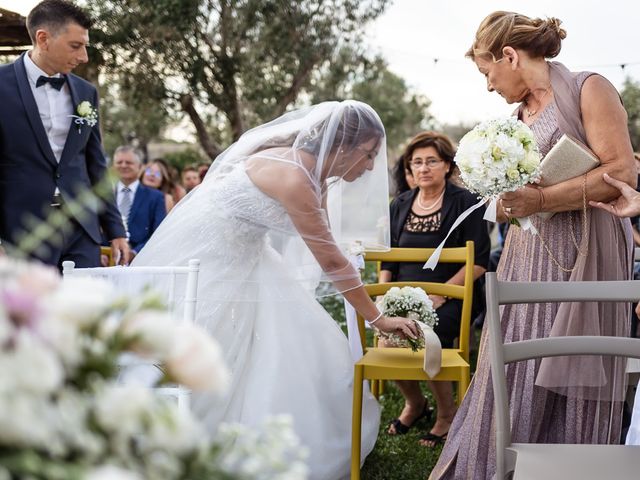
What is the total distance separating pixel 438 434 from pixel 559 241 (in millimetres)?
1960

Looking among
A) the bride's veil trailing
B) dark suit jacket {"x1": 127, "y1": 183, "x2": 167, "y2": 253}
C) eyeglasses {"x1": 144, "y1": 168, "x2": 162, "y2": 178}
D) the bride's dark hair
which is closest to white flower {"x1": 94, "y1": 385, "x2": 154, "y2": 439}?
the bride's veil trailing

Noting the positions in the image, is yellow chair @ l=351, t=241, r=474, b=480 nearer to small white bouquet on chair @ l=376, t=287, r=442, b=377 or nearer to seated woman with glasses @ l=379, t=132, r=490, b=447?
small white bouquet on chair @ l=376, t=287, r=442, b=377

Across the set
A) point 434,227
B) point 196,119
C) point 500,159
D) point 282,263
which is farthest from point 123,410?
point 196,119

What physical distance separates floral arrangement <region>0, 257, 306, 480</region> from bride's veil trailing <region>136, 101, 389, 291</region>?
272 cm

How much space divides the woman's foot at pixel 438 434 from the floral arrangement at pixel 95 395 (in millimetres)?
4039

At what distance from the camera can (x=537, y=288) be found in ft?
8.58

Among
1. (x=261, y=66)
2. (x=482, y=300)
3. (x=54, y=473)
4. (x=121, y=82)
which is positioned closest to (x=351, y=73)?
(x=261, y=66)

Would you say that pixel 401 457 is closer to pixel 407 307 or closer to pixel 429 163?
pixel 407 307

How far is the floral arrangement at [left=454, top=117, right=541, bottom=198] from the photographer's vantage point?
9.66ft

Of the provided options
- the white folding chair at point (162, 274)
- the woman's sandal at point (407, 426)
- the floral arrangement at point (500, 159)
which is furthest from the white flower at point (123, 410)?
the woman's sandal at point (407, 426)

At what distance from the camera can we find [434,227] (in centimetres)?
548

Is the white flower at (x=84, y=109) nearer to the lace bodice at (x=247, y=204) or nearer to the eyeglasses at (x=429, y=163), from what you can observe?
the lace bodice at (x=247, y=204)

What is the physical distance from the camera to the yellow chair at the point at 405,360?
3.76m

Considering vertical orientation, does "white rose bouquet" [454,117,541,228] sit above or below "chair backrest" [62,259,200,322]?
above
